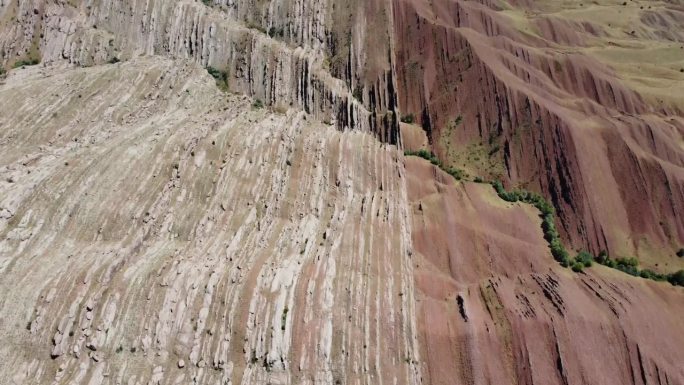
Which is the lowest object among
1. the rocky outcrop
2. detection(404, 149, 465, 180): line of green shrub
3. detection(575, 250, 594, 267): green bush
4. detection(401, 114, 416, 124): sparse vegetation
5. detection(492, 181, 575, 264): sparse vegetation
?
detection(575, 250, 594, 267): green bush

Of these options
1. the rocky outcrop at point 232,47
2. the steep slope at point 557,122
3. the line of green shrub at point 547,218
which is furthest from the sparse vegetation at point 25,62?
the line of green shrub at point 547,218

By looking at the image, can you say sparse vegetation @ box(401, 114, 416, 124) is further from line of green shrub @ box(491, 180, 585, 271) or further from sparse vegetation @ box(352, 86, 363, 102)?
line of green shrub @ box(491, 180, 585, 271)

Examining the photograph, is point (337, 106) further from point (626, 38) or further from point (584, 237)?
point (626, 38)

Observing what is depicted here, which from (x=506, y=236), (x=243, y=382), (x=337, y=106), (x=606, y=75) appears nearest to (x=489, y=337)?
(x=506, y=236)

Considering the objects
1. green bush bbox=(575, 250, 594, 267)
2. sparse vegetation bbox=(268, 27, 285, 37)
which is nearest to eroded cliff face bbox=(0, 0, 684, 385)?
sparse vegetation bbox=(268, 27, 285, 37)

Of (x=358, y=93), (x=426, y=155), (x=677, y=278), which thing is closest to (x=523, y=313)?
(x=677, y=278)

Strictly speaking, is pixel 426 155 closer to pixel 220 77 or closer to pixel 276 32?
pixel 276 32

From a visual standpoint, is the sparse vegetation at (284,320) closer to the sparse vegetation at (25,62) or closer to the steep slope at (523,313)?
the steep slope at (523,313)
